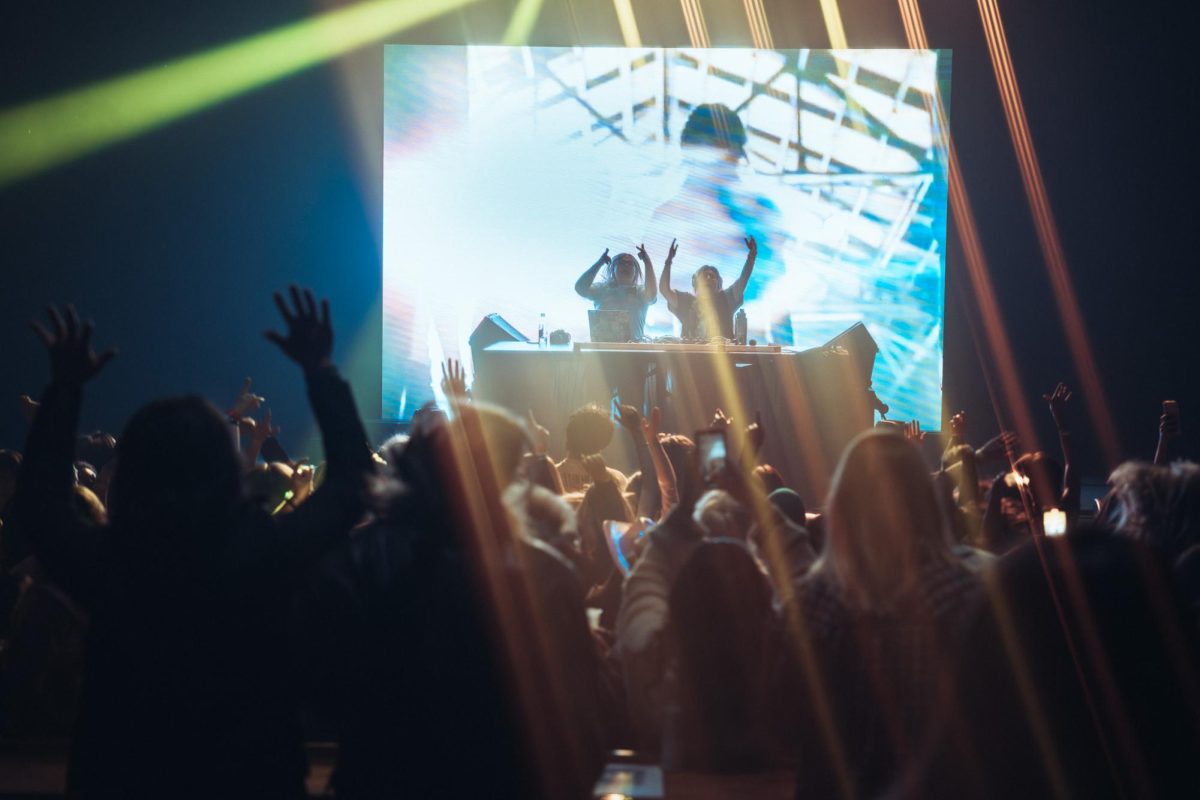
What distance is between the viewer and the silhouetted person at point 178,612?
1.43m

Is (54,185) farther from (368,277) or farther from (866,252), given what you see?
(866,252)

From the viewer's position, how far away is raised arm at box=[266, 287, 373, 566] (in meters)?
1.49

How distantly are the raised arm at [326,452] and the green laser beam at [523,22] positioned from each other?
7216 millimetres

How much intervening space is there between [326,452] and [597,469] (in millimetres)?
1605

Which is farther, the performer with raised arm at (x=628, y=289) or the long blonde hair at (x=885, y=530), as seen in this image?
the performer with raised arm at (x=628, y=289)

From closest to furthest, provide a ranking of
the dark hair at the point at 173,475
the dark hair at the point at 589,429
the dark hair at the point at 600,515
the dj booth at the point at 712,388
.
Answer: the dark hair at the point at 173,475 → the dark hair at the point at 600,515 → the dark hair at the point at 589,429 → the dj booth at the point at 712,388

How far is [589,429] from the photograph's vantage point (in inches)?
135

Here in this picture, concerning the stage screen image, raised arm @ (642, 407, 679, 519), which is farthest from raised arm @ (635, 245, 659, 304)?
raised arm @ (642, 407, 679, 519)

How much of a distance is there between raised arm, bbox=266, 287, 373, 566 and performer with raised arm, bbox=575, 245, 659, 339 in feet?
18.5

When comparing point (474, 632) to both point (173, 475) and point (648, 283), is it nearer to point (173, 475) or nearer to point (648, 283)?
point (173, 475)

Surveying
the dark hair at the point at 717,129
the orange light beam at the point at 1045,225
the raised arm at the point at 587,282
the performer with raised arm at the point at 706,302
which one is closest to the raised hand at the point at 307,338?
the performer with raised arm at the point at 706,302

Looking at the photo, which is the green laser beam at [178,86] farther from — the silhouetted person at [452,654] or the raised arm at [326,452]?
the silhouetted person at [452,654]

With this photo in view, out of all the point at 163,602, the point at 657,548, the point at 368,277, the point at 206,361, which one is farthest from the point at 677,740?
the point at 206,361

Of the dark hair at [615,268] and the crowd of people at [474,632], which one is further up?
the dark hair at [615,268]
